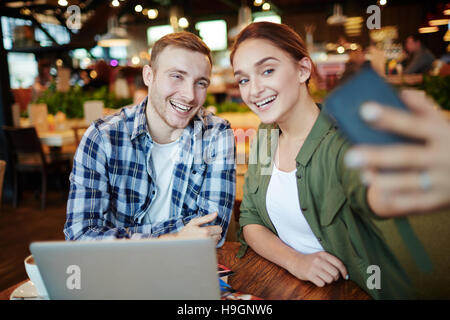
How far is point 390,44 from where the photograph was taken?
923 cm

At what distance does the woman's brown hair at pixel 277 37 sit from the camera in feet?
3.94

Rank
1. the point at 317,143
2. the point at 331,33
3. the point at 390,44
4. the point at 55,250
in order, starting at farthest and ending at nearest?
1. the point at 331,33
2. the point at 390,44
3. the point at 317,143
4. the point at 55,250

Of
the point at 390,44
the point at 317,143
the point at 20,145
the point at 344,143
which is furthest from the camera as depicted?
the point at 390,44

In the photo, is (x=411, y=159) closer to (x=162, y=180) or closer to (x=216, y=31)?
(x=162, y=180)

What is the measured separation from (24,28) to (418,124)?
330 inches

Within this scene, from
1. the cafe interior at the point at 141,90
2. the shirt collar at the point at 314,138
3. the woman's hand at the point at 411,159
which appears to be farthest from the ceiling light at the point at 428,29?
the woman's hand at the point at 411,159

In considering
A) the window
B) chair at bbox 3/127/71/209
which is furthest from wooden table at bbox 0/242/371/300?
the window

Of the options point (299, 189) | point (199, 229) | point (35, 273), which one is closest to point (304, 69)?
point (299, 189)

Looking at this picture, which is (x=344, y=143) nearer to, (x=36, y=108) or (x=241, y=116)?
(x=241, y=116)

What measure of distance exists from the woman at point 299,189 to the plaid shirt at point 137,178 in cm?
20

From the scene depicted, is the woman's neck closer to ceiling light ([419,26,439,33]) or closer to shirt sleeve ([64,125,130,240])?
shirt sleeve ([64,125,130,240])

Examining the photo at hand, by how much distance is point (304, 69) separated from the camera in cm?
127

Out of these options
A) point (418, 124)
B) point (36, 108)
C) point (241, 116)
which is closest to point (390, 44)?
point (241, 116)

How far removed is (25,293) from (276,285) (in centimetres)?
69
